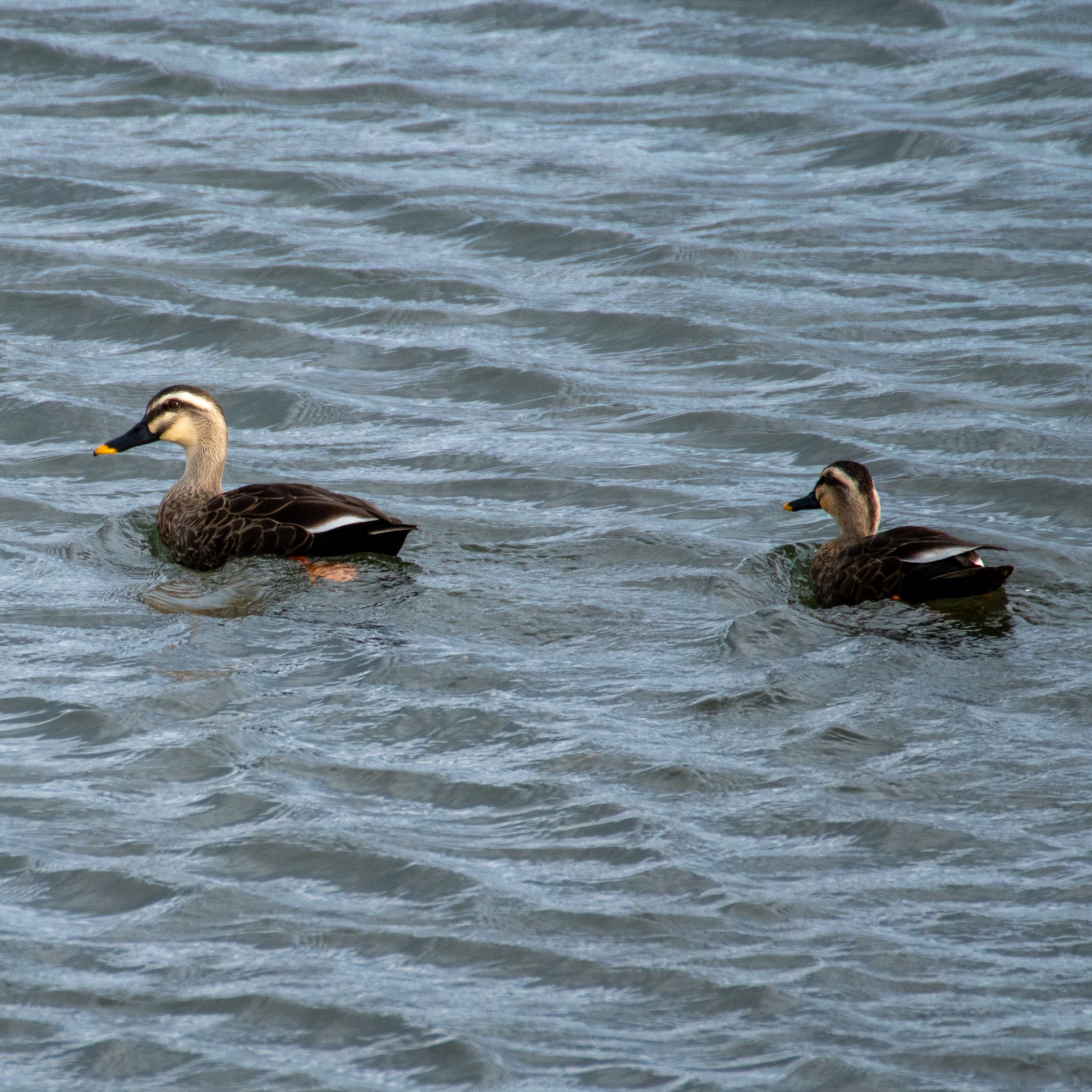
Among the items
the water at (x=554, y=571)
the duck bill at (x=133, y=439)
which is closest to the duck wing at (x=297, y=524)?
the water at (x=554, y=571)

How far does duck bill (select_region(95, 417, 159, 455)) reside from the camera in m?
10.0

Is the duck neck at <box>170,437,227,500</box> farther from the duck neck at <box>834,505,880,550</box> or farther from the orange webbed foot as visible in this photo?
the duck neck at <box>834,505,880,550</box>

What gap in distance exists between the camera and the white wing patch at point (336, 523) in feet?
28.8

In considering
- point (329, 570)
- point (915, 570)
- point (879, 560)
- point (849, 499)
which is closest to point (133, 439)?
point (329, 570)

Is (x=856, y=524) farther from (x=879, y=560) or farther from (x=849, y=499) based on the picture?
(x=879, y=560)

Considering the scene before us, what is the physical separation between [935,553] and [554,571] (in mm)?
1985

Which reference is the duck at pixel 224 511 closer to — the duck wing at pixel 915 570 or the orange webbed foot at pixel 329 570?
the orange webbed foot at pixel 329 570

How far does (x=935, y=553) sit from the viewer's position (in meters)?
8.30

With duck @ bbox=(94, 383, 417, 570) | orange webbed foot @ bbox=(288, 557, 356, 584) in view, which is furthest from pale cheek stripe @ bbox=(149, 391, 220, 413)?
orange webbed foot @ bbox=(288, 557, 356, 584)

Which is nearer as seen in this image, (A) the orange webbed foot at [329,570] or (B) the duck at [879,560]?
(B) the duck at [879,560]

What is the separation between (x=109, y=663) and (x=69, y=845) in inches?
69.2

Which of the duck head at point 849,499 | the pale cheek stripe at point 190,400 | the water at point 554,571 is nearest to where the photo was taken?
the water at point 554,571

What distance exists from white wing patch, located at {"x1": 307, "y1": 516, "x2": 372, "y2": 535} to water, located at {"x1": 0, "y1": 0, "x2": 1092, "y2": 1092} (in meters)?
0.31

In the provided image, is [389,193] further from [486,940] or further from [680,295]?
[486,940]
